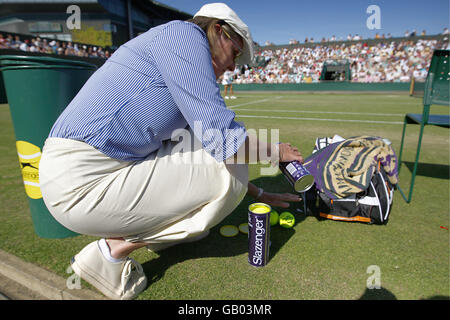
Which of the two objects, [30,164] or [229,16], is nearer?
[229,16]

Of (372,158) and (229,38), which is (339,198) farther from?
(229,38)

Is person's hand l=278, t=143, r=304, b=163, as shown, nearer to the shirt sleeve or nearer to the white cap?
the shirt sleeve

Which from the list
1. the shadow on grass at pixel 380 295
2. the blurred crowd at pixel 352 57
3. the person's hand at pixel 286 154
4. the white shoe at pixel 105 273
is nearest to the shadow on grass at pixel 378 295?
the shadow on grass at pixel 380 295

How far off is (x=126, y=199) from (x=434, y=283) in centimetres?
202

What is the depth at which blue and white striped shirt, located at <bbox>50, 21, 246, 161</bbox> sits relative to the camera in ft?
4.60

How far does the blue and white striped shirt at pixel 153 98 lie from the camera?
1.40 m

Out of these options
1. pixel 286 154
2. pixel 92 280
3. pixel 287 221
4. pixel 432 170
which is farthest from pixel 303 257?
pixel 432 170

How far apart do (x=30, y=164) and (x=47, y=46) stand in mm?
24378

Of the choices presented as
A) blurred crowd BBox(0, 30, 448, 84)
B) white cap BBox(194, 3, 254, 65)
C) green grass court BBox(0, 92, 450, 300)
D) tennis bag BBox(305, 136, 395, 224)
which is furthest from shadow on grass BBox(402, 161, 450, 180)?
blurred crowd BBox(0, 30, 448, 84)

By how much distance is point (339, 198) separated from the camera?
2.61 m

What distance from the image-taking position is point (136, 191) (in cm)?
158

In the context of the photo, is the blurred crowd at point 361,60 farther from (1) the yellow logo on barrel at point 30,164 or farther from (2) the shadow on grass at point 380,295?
(2) the shadow on grass at point 380,295

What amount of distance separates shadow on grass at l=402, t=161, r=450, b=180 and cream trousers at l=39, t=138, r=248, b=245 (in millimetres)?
3419

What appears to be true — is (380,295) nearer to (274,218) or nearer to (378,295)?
(378,295)
